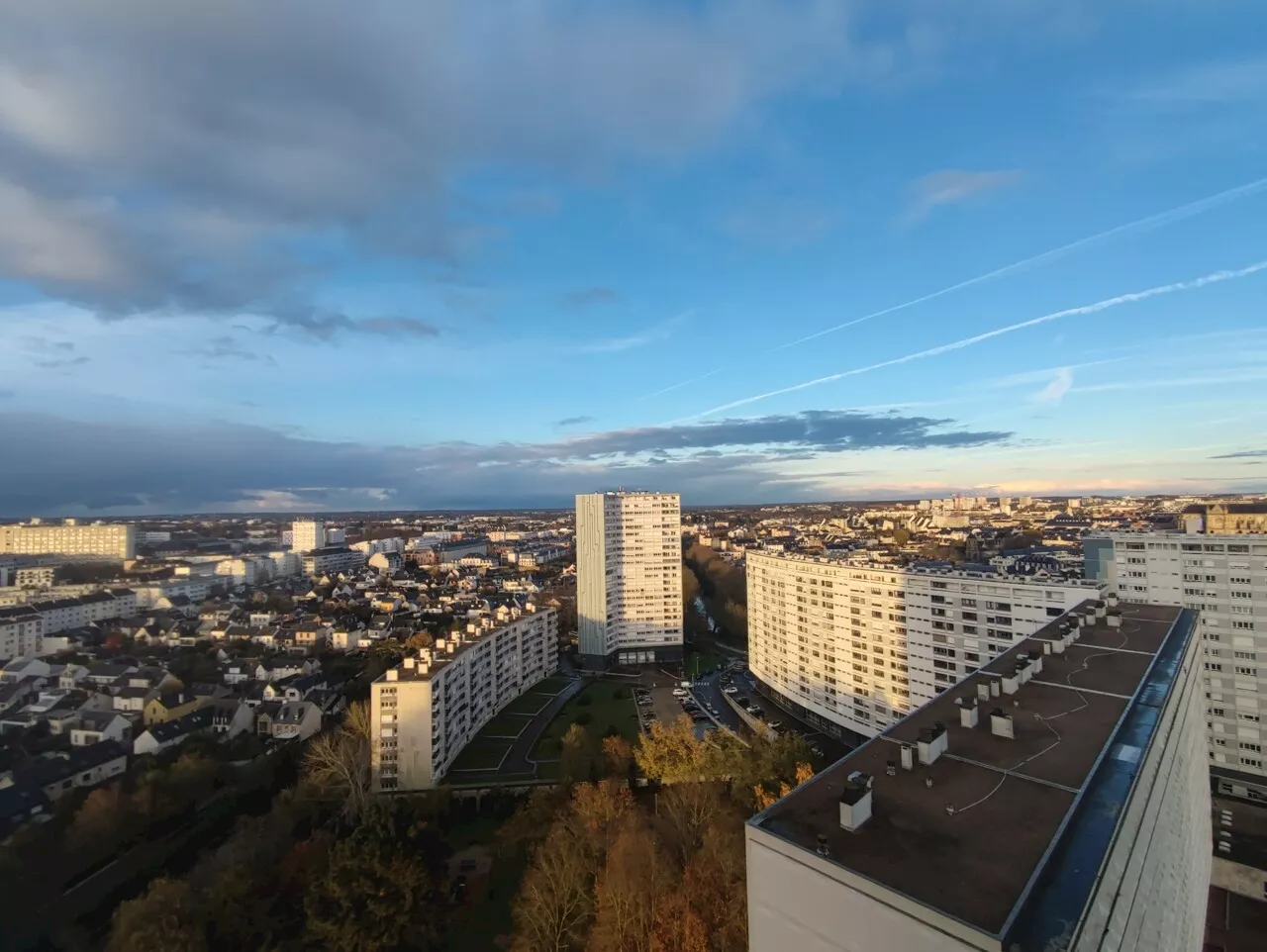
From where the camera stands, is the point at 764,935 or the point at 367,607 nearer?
the point at 764,935

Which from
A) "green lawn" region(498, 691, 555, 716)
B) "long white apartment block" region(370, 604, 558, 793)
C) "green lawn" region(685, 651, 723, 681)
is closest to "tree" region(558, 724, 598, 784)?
"long white apartment block" region(370, 604, 558, 793)

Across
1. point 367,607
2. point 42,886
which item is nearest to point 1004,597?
point 42,886

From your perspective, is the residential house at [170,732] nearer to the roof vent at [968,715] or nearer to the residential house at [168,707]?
the residential house at [168,707]

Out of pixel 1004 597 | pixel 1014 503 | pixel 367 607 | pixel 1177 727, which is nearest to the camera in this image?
pixel 1177 727

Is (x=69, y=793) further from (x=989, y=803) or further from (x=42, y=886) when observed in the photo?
(x=989, y=803)

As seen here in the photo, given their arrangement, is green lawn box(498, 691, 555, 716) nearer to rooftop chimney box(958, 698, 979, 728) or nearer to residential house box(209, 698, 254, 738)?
residential house box(209, 698, 254, 738)

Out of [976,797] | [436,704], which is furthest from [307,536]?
[976,797]

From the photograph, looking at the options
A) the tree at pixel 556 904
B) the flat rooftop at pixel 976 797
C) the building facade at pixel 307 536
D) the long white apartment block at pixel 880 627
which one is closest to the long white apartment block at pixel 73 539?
the building facade at pixel 307 536
